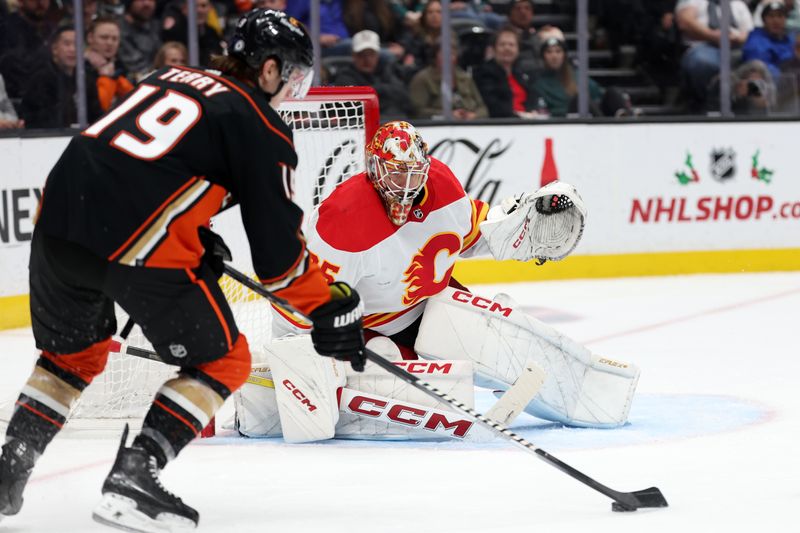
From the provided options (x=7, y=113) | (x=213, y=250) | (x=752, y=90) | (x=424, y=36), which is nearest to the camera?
(x=213, y=250)

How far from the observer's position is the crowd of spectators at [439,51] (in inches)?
229

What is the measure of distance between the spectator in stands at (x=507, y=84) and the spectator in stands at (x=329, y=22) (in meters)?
0.68

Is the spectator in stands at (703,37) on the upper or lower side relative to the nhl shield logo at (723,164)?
upper

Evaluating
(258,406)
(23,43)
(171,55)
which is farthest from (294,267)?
(171,55)

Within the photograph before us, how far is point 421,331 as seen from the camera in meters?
3.46

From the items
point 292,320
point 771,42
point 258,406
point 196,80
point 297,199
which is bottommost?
point 258,406

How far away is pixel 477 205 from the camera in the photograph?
365 centimetres

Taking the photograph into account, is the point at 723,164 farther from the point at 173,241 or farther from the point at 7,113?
the point at 173,241

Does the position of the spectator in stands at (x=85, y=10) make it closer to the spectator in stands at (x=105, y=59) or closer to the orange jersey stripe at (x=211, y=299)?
the spectator in stands at (x=105, y=59)

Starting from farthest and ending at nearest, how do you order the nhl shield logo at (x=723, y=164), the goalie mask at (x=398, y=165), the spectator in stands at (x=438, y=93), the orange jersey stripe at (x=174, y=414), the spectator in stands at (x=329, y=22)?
1. the nhl shield logo at (x=723, y=164)
2. the spectator in stands at (x=438, y=93)
3. the spectator in stands at (x=329, y=22)
4. the goalie mask at (x=398, y=165)
5. the orange jersey stripe at (x=174, y=414)

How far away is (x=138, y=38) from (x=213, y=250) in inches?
150

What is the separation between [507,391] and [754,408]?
0.82 m

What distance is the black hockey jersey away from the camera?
2.33 metres

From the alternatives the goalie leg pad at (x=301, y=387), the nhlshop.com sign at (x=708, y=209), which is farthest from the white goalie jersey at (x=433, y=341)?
the nhlshop.com sign at (x=708, y=209)
